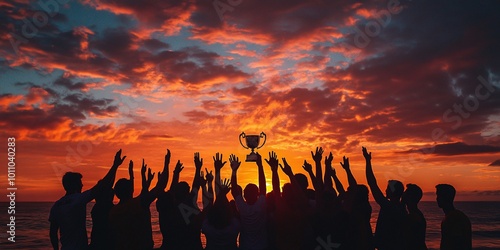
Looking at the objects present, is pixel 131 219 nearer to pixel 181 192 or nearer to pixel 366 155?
pixel 181 192

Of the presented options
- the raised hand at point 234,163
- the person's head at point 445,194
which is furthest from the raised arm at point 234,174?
the person's head at point 445,194

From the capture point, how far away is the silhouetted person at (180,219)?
555 centimetres

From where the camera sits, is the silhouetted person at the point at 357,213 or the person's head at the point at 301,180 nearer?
the silhouetted person at the point at 357,213

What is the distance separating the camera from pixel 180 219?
558 cm

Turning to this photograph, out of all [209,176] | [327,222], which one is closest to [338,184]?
[327,222]

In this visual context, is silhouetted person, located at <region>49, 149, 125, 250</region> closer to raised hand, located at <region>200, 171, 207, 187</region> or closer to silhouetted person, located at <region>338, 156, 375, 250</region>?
raised hand, located at <region>200, 171, 207, 187</region>

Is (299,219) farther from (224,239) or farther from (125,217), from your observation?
(125,217)

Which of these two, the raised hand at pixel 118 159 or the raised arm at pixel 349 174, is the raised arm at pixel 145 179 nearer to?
the raised hand at pixel 118 159

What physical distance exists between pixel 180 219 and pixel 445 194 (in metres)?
4.09

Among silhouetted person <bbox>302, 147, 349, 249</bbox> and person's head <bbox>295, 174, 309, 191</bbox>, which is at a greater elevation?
person's head <bbox>295, 174, 309, 191</bbox>

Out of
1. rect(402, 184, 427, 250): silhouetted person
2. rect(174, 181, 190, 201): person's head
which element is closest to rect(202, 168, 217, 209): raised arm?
rect(174, 181, 190, 201): person's head

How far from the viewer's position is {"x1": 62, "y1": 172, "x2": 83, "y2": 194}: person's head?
5.96 meters

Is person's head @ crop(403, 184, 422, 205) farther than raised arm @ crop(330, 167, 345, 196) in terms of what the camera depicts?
No

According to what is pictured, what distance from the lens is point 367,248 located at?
5.66m
